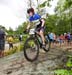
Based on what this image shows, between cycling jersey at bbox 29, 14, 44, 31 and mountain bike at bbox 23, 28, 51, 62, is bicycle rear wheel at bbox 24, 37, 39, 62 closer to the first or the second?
mountain bike at bbox 23, 28, 51, 62

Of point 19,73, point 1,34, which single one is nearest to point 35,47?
point 19,73

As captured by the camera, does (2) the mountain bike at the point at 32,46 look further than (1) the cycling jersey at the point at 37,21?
No

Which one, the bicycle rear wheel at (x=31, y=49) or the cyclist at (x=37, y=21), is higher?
the cyclist at (x=37, y=21)

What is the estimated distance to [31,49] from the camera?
10.3m

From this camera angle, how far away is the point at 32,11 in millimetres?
10164

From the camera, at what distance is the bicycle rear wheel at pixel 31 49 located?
1002 cm

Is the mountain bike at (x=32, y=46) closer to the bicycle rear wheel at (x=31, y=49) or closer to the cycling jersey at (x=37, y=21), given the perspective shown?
the bicycle rear wheel at (x=31, y=49)

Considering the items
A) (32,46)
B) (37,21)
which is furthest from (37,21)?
(32,46)

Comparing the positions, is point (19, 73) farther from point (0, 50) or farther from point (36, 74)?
point (0, 50)

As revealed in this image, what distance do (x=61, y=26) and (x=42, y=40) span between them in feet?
272

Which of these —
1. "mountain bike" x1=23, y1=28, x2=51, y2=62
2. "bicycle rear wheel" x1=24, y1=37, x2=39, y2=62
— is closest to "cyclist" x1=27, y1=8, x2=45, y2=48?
"mountain bike" x1=23, y1=28, x2=51, y2=62

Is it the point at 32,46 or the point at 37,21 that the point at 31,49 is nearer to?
the point at 32,46

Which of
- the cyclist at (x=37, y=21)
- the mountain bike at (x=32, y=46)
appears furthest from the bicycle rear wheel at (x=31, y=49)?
the cyclist at (x=37, y=21)

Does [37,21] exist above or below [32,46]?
above
